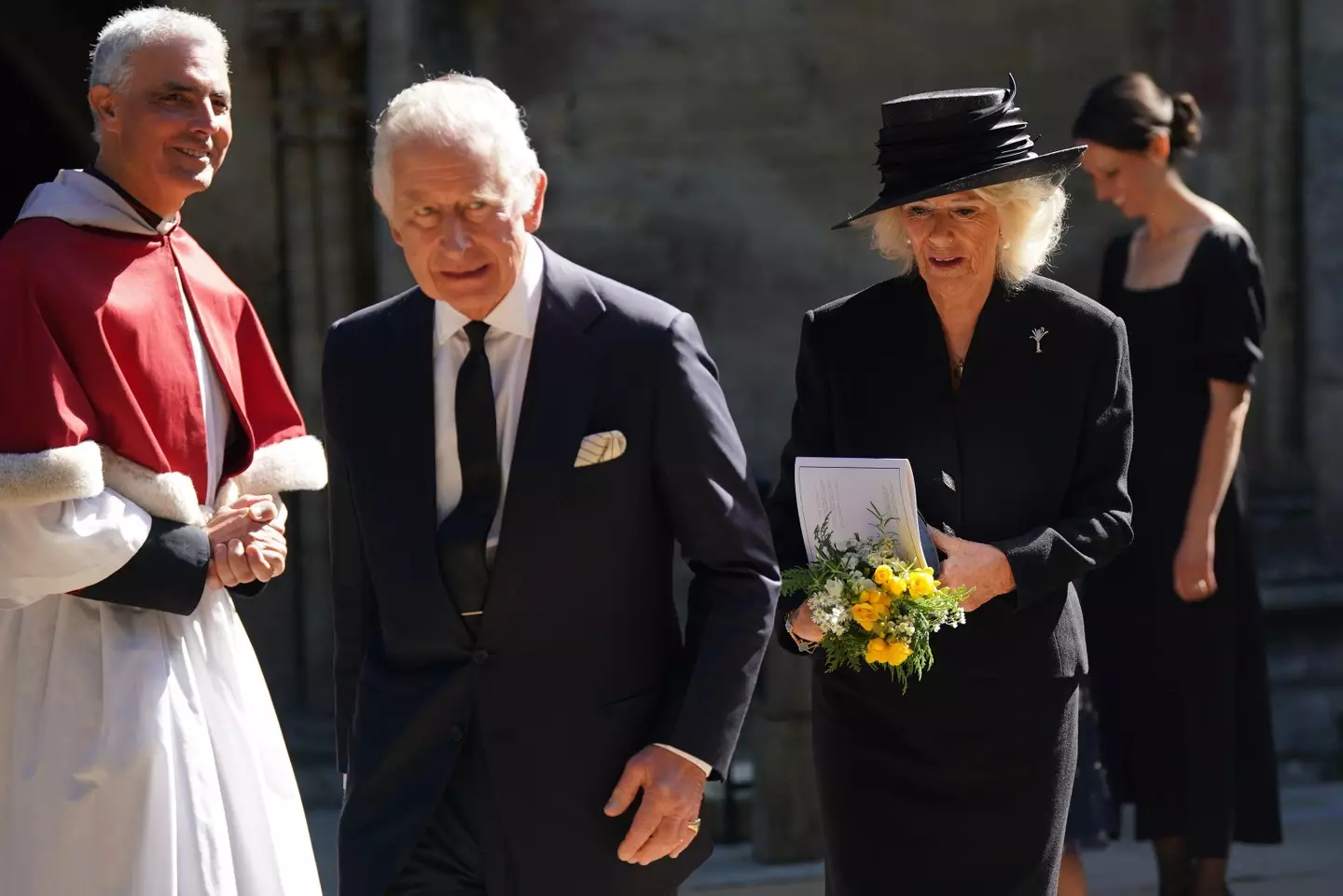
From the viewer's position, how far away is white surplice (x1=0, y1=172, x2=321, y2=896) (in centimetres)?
349

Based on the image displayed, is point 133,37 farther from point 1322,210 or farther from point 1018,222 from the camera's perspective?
point 1322,210

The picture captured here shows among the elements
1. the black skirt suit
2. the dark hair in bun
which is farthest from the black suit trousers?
the dark hair in bun

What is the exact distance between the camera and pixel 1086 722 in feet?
17.6

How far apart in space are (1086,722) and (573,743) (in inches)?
98.6

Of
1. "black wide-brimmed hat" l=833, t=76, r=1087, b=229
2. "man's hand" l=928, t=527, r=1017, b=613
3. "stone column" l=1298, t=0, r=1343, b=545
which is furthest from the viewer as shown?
"stone column" l=1298, t=0, r=1343, b=545

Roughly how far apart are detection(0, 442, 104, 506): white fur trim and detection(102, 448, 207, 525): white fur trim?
0.13 m

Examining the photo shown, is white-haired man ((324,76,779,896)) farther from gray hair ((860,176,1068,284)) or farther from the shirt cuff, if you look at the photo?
gray hair ((860,176,1068,284))

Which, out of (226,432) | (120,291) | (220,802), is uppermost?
(120,291)

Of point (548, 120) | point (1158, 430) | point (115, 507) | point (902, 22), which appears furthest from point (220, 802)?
point (902, 22)

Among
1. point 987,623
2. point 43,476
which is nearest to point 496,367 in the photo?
point 43,476

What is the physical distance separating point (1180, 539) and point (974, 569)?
2.33 metres

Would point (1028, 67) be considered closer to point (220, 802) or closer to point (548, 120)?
point (548, 120)

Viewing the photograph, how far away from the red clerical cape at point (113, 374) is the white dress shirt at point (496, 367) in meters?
0.62

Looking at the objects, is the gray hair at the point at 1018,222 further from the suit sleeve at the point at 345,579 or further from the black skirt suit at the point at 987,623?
the suit sleeve at the point at 345,579
